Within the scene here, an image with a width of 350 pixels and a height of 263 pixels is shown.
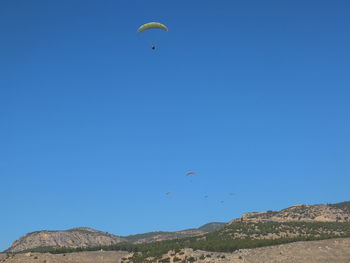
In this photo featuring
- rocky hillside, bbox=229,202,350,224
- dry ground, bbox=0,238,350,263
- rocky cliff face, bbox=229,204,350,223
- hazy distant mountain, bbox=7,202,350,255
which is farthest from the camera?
rocky hillside, bbox=229,202,350,224

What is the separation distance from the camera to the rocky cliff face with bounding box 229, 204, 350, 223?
15600 centimetres

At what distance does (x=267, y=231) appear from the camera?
125375 mm

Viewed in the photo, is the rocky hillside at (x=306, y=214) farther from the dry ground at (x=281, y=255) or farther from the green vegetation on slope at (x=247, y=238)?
the dry ground at (x=281, y=255)

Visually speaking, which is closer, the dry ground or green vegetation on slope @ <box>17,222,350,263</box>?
the dry ground

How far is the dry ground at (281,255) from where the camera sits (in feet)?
266

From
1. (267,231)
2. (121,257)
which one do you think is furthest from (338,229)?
(121,257)

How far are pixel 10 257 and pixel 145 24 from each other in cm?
6167

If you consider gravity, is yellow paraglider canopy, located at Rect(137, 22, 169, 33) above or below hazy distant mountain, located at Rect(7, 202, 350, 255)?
above

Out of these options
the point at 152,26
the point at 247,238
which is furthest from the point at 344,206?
the point at 152,26

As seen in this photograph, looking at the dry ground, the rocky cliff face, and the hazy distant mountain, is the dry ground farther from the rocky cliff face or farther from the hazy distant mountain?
the rocky cliff face

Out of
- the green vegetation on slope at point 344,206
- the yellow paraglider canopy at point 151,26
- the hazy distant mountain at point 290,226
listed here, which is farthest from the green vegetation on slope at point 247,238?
the yellow paraglider canopy at point 151,26

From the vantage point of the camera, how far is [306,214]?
166 meters

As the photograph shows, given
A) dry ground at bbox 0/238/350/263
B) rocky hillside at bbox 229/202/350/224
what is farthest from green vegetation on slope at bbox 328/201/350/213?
dry ground at bbox 0/238/350/263

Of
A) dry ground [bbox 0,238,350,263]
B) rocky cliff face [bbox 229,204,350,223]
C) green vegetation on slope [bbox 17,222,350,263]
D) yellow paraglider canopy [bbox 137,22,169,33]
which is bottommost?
dry ground [bbox 0,238,350,263]
